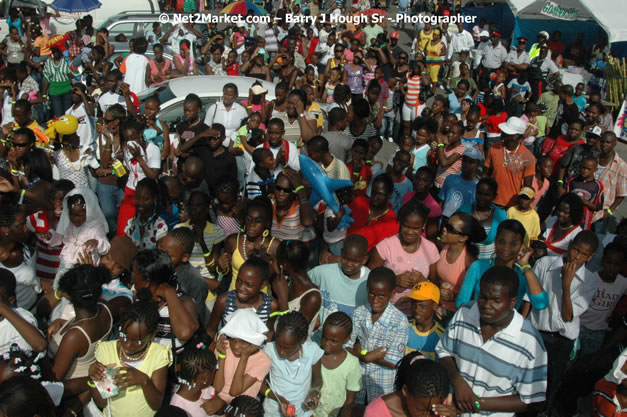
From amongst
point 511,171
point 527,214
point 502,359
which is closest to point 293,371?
point 502,359

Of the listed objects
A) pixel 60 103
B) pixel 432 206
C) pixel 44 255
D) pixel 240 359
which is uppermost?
pixel 240 359

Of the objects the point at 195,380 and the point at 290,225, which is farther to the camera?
the point at 290,225

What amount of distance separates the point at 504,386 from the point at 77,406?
8.87 feet

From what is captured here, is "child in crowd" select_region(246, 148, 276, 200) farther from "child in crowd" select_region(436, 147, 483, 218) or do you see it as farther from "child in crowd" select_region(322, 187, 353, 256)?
"child in crowd" select_region(436, 147, 483, 218)

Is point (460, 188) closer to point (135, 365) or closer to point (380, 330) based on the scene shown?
point (380, 330)

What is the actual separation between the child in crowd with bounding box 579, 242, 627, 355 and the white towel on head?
2664 mm

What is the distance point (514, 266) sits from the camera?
421 centimetres

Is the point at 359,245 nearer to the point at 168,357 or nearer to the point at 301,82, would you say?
the point at 168,357

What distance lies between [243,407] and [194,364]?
15.4 inches

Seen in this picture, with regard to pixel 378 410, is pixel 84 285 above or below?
above

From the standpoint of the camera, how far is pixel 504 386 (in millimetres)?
3254

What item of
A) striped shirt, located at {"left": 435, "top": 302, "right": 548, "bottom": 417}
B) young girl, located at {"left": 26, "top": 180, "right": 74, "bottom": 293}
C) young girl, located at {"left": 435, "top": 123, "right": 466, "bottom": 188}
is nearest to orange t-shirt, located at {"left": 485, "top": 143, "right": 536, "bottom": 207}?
young girl, located at {"left": 435, "top": 123, "right": 466, "bottom": 188}

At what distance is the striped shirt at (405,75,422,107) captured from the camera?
9.79 meters

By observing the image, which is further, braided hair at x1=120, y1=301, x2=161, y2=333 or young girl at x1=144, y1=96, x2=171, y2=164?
young girl at x1=144, y1=96, x2=171, y2=164
